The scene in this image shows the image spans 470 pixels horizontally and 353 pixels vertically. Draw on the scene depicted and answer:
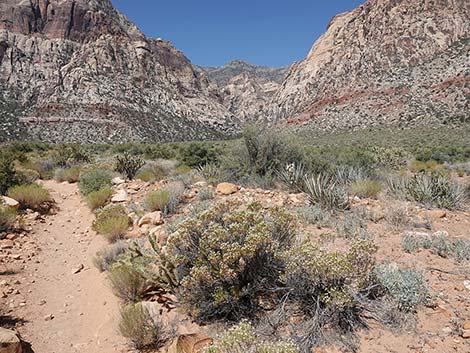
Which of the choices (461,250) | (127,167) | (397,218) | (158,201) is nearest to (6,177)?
(127,167)

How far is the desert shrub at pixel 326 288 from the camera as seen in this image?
329 cm

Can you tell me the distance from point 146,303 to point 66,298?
1.47m

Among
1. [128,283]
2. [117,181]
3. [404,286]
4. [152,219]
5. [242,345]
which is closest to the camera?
[242,345]

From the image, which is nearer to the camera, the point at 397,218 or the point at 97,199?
the point at 397,218

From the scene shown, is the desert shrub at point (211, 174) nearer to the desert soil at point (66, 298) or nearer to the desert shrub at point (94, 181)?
the desert shrub at point (94, 181)

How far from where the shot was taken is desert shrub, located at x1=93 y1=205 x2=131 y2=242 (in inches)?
252

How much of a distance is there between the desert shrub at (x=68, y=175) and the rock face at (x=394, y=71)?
141 ft

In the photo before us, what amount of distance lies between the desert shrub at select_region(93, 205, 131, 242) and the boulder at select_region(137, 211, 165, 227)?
0.29 metres

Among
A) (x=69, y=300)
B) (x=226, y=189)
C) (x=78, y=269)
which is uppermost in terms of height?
(x=226, y=189)

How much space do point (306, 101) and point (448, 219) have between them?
246 ft

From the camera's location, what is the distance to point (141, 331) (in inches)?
136

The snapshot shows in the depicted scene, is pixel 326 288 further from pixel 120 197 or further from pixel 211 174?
pixel 211 174

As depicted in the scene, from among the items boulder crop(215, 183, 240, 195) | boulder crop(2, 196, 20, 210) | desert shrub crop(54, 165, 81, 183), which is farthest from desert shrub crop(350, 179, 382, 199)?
desert shrub crop(54, 165, 81, 183)

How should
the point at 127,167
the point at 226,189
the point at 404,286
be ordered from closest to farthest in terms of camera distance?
the point at 404,286 < the point at 226,189 < the point at 127,167
